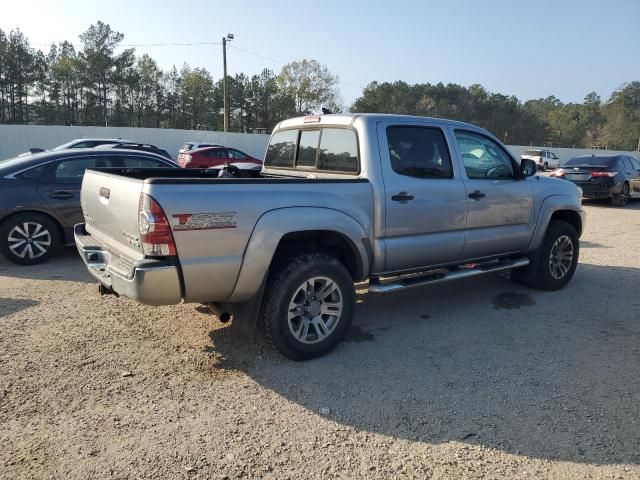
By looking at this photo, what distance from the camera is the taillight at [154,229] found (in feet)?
10.7

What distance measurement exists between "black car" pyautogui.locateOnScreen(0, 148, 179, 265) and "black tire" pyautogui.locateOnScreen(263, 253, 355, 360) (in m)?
4.55

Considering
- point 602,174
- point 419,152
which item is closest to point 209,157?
point 602,174

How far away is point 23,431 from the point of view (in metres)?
3.03

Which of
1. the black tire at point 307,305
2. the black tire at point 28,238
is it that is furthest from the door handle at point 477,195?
the black tire at point 28,238

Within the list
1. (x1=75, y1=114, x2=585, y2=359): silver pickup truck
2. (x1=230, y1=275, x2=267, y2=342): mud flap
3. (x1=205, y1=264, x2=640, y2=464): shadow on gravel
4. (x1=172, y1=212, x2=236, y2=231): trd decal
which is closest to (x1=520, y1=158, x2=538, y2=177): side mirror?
(x1=75, y1=114, x2=585, y2=359): silver pickup truck

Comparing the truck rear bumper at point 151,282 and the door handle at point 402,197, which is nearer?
the truck rear bumper at point 151,282

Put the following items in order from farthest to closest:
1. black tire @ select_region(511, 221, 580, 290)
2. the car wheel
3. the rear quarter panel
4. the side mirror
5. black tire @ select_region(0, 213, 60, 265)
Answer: the car wheel, black tire @ select_region(0, 213, 60, 265), black tire @ select_region(511, 221, 580, 290), the side mirror, the rear quarter panel

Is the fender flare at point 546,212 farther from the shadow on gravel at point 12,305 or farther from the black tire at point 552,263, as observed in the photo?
the shadow on gravel at point 12,305

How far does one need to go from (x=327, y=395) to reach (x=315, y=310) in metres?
0.78

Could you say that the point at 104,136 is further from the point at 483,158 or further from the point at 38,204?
the point at 483,158

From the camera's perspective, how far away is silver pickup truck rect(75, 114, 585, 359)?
11.2 ft

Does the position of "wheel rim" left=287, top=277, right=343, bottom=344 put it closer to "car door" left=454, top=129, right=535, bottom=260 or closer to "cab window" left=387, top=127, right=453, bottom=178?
"cab window" left=387, top=127, right=453, bottom=178

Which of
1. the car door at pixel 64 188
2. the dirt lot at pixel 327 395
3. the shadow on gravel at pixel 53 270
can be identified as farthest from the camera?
the car door at pixel 64 188

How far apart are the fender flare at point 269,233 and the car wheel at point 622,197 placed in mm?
14613
